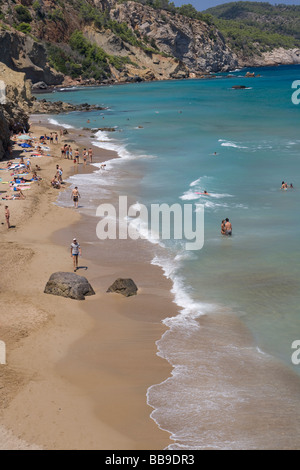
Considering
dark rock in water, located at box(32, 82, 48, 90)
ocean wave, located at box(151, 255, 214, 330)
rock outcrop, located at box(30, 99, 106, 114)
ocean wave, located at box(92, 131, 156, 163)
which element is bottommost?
ocean wave, located at box(151, 255, 214, 330)

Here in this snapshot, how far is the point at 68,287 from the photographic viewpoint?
1659 centimetres

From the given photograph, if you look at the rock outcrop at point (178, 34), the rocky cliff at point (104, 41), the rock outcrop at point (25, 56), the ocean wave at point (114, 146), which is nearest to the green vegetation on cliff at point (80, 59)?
the rocky cliff at point (104, 41)

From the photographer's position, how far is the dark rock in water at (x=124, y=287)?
55.3ft

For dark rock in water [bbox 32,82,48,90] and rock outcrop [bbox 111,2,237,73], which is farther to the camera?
rock outcrop [bbox 111,2,237,73]

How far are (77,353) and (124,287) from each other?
13.1 ft

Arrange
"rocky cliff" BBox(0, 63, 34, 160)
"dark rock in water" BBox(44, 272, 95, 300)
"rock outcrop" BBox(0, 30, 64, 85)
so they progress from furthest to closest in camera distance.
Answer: "rock outcrop" BBox(0, 30, 64, 85) → "rocky cliff" BBox(0, 63, 34, 160) → "dark rock in water" BBox(44, 272, 95, 300)

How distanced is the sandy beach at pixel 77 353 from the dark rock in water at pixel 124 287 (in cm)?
25

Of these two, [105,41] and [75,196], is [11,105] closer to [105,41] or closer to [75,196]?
[75,196]

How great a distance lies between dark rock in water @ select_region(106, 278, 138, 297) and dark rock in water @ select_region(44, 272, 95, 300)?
78cm

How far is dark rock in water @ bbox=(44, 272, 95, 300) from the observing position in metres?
16.5

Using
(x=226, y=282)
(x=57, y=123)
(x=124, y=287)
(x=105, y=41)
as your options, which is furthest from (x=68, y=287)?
(x=105, y=41)

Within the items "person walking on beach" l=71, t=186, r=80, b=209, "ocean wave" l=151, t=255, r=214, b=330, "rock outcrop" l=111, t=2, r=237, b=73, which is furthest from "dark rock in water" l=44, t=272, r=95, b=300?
"rock outcrop" l=111, t=2, r=237, b=73

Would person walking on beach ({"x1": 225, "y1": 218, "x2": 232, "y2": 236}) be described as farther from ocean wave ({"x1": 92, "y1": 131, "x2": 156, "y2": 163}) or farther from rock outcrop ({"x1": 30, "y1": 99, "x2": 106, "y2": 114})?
rock outcrop ({"x1": 30, "y1": 99, "x2": 106, "y2": 114})

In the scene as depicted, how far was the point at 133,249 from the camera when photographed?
21.5 m
